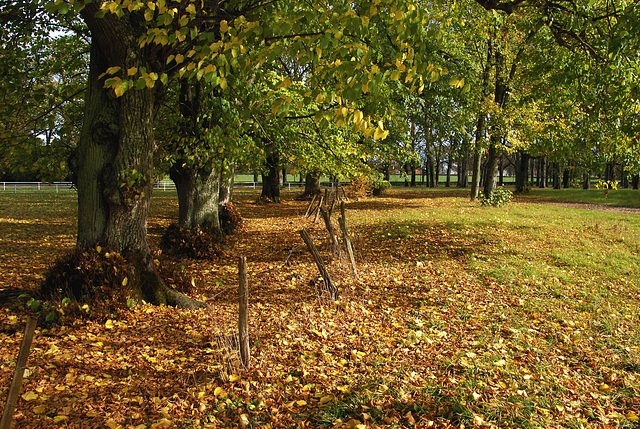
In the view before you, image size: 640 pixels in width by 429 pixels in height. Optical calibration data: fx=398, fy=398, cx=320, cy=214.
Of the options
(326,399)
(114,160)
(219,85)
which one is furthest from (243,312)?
(219,85)

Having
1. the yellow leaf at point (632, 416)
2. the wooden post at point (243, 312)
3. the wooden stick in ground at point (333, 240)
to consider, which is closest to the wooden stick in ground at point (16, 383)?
the wooden post at point (243, 312)

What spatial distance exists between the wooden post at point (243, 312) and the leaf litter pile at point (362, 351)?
0.43ft

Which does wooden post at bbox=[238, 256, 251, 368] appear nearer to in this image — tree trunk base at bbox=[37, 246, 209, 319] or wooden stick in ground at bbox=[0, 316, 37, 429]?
wooden stick in ground at bbox=[0, 316, 37, 429]

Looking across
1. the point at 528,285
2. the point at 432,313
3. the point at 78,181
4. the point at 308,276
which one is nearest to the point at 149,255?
the point at 78,181

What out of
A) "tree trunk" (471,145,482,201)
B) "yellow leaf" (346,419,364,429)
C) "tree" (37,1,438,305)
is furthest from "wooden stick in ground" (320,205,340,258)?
"tree trunk" (471,145,482,201)

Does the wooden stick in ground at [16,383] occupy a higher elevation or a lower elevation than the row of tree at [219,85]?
lower

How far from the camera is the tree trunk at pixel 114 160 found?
5.14 meters

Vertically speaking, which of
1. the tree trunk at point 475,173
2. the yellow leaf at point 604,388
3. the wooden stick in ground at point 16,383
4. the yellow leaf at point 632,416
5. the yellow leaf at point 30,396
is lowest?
the yellow leaf at point 632,416

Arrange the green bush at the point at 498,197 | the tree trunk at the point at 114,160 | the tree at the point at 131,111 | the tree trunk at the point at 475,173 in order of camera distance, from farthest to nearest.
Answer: the tree trunk at the point at 475,173, the green bush at the point at 498,197, the tree trunk at the point at 114,160, the tree at the point at 131,111

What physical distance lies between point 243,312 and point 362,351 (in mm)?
1493

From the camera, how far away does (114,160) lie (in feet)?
17.1

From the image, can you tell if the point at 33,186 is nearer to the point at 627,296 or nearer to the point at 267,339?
the point at 267,339

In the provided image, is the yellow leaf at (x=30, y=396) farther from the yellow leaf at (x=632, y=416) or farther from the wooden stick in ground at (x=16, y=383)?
the yellow leaf at (x=632, y=416)

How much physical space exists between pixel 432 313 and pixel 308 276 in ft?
8.39
